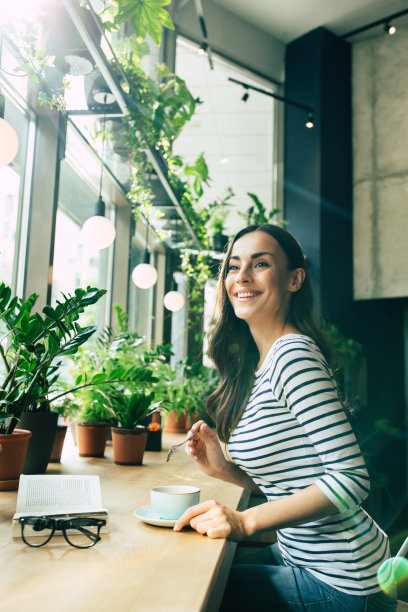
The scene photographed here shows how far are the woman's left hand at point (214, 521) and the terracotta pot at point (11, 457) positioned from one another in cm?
55

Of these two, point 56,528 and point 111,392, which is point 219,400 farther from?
point 56,528

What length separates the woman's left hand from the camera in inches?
42.8

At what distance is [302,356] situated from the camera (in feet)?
4.15

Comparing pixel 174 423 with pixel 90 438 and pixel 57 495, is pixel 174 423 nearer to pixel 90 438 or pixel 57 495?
pixel 90 438

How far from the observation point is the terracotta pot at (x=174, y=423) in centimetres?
339

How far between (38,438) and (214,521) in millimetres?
756

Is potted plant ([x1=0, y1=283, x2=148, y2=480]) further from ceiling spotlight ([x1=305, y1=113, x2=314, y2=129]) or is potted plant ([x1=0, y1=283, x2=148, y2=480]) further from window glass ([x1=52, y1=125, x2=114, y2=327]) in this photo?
ceiling spotlight ([x1=305, y1=113, x2=314, y2=129])

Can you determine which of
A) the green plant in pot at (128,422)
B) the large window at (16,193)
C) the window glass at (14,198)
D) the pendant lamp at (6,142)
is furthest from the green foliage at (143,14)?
the green plant in pot at (128,422)

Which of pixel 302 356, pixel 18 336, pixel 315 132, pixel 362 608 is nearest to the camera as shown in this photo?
pixel 362 608

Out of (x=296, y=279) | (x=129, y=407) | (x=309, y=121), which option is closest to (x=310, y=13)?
(x=309, y=121)

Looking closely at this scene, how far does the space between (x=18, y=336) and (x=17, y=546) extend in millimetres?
615

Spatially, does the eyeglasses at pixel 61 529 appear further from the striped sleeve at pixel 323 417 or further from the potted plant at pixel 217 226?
the potted plant at pixel 217 226

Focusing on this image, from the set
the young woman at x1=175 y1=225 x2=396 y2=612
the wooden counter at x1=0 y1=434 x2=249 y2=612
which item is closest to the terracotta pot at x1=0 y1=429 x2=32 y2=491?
the wooden counter at x1=0 y1=434 x2=249 y2=612

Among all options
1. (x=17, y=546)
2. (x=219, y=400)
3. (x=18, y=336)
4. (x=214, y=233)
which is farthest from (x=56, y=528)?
(x=214, y=233)
